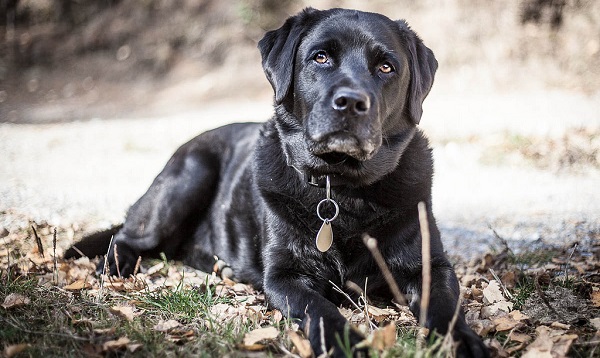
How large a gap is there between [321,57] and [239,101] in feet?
32.9

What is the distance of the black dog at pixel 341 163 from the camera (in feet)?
9.37

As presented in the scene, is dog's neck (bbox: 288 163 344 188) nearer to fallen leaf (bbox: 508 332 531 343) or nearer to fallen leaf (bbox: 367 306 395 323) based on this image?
fallen leaf (bbox: 367 306 395 323)

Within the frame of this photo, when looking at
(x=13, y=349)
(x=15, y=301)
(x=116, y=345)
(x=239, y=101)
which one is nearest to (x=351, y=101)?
(x=116, y=345)

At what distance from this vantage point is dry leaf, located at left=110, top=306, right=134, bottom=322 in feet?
8.87

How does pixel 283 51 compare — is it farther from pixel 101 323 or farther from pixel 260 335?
pixel 101 323

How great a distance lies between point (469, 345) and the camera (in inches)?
89.2

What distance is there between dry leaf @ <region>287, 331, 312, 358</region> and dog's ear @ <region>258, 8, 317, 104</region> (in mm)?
1403

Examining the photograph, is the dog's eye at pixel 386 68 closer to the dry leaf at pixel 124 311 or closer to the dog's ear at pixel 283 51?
the dog's ear at pixel 283 51

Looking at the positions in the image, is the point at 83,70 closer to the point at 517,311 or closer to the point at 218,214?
the point at 218,214

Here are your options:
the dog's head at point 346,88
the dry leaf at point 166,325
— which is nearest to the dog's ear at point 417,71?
the dog's head at point 346,88

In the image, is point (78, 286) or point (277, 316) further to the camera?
point (78, 286)

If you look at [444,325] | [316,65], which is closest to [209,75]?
[316,65]

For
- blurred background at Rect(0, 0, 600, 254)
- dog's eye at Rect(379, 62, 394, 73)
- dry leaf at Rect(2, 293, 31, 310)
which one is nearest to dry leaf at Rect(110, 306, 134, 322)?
dry leaf at Rect(2, 293, 31, 310)

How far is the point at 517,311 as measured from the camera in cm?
279
